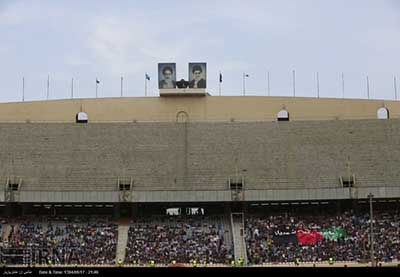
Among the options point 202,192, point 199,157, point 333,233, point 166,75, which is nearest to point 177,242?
point 202,192

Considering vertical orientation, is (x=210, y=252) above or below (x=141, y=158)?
below

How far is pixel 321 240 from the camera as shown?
184ft

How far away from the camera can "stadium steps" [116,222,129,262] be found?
5538 cm

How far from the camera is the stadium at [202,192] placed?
5538 cm

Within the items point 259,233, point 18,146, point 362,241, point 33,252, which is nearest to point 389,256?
point 362,241

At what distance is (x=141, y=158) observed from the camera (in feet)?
212

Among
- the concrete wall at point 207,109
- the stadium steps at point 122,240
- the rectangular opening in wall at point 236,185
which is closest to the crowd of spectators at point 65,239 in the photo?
the stadium steps at point 122,240

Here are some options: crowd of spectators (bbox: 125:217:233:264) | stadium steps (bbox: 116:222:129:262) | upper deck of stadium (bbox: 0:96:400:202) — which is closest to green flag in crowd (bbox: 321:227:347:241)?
upper deck of stadium (bbox: 0:96:400:202)

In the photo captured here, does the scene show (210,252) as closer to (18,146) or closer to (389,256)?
(389,256)

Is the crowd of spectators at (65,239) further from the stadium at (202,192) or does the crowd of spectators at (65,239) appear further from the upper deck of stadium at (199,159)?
the upper deck of stadium at (199,159)

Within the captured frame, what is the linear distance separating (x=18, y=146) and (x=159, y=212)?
12.7 meters

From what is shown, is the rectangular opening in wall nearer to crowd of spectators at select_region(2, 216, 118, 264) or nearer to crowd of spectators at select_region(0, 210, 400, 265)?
crowd of spectators at select_region(0, 210, 400, 265)

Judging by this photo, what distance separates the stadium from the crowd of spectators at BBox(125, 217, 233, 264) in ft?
0.25

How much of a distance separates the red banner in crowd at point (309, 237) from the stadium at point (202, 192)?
0.11 meters
